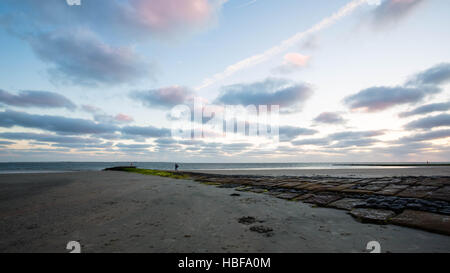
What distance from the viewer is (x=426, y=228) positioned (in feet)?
15.8

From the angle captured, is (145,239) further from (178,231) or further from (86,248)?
(86,248)

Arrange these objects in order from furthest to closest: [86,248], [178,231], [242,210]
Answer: [242,210], [178,231], [86,248]

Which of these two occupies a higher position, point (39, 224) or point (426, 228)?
point (426, 228)

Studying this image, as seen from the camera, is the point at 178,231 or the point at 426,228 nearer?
the point at 426,228

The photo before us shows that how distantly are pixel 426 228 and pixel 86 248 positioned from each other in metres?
8.41

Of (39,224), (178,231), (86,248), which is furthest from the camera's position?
(39,224)
